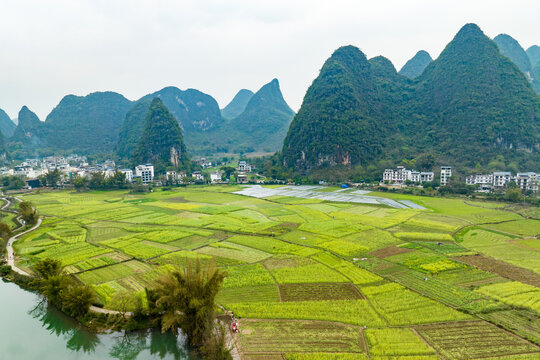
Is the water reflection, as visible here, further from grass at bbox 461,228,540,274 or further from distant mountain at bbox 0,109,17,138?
distant mountain at bbox 0,109,17,138

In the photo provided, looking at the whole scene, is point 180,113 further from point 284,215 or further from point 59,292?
point 59,292

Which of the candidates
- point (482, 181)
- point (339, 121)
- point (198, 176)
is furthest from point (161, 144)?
point (482, 181)

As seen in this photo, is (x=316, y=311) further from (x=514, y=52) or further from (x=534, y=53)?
(x=534, y=53)

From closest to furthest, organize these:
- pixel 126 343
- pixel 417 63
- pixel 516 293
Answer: pixel 126 343 → pixel 516 293 → pixel 417 63

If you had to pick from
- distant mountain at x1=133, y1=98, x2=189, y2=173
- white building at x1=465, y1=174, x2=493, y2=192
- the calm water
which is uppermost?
distant mountain at x1=133, y1=98, x2=189, y2=173

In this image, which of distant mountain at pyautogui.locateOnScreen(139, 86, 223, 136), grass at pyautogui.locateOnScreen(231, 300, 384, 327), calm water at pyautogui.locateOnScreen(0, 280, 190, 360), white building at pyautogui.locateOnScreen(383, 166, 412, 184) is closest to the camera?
calm water at pyautogui.locateOnScreen(0, 280, 190, 360)

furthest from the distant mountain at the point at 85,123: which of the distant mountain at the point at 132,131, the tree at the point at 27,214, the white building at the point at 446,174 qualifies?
the white building at the point at 446,174

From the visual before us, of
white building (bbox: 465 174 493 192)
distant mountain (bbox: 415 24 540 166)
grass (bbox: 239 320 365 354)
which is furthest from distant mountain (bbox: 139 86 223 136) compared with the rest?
grass (bbox: 239 320 365 354)
